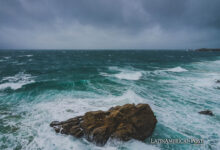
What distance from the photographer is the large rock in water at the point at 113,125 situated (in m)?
8.26

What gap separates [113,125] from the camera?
340 inches

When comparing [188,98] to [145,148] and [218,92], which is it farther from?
[145,148]

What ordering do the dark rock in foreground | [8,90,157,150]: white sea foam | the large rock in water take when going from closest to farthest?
[8,90,157,150]: white sea foam
the large rock in water
the dark rock in foreground

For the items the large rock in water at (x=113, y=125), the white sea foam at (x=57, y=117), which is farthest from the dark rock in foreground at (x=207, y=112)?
the large rock in water at (x=113, y=125)

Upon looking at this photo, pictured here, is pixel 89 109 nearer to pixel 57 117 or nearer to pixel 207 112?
pixel 57 117

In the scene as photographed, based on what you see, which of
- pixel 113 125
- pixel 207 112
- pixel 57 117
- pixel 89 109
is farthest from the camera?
pixel 89 109

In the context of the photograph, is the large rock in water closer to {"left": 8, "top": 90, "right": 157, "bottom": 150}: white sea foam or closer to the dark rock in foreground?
{"left": 8, "top": 90, "right": 157, "bottom": 150}: white sea foam

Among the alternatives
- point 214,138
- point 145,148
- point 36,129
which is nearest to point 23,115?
point 36,129

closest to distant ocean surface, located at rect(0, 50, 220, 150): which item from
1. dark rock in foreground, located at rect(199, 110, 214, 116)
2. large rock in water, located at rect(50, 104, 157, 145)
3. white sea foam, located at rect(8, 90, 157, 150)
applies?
white sea foam, located at rect(8, 90, 157, 150)

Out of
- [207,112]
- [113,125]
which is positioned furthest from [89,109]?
[207,112]

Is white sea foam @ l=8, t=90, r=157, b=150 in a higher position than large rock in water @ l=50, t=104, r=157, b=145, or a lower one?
lower

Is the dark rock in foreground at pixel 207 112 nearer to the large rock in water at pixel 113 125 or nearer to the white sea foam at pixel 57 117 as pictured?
the white sea foam at pixel 57 117

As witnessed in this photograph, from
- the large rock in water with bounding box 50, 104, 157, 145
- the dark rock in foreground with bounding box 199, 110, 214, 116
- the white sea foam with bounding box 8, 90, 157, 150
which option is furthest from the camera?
the dark rock in foreground with bounding box 199, 110, 214, 116

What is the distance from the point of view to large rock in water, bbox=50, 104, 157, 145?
826 centimetres
